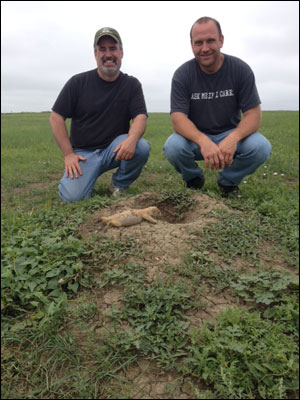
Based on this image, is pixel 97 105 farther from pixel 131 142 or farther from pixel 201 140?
pixel 201 140

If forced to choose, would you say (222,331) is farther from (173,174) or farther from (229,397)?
(173,174)

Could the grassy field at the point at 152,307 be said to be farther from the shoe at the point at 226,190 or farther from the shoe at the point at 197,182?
the shoe at the point at 197,182

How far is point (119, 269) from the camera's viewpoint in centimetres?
247

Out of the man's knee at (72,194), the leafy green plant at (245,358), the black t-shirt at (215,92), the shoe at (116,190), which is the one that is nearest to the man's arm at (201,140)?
the black t-shirt at (215,92)

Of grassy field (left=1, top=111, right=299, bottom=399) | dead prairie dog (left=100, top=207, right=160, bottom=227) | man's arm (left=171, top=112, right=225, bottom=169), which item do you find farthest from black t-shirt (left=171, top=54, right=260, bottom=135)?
dead prairie dog (left=100, top=207, right=160, bottom=227)

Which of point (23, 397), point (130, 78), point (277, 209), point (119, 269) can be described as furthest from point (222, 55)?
point (23, 397)

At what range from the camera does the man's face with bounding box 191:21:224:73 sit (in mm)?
3510

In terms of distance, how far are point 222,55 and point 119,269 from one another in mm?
2678

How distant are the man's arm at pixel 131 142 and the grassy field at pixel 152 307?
2.14 feet

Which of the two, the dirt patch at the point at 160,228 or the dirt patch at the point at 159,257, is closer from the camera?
the dirt patch at the point at 159,257

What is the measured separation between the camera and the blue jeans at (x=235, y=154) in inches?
147

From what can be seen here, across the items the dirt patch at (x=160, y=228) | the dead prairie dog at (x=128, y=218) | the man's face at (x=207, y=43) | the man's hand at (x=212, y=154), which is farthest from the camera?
the man's face at (x=207, y=43)

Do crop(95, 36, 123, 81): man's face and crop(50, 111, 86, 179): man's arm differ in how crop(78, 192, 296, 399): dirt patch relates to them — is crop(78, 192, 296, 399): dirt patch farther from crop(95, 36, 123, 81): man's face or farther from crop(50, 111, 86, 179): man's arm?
crop(95, 36, 123, 81): man's face

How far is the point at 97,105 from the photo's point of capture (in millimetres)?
4113
